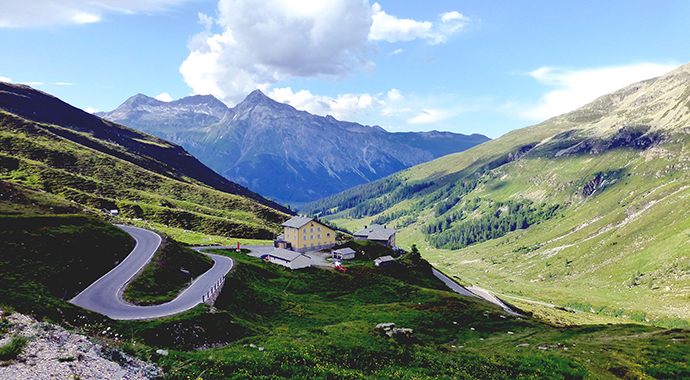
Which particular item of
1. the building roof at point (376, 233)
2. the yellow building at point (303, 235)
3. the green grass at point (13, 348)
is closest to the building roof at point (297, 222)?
the yellow building at point (303, 235)

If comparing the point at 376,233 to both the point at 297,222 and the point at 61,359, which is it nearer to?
the point at 297,222

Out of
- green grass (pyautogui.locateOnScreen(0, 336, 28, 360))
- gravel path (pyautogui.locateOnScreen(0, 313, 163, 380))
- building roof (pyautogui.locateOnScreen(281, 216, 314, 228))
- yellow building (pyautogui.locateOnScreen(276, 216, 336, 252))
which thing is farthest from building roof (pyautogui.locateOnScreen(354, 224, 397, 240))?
green grass (pyautogui.locateOnScreen(0, 336, 28, 360))

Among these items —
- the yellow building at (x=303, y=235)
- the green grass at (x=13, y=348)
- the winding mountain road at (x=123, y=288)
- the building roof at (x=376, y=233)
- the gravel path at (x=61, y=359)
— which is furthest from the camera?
the building roof at (x=376, y=233)

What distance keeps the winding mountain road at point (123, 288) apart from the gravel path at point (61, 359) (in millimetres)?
13789

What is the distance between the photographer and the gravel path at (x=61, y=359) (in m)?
18.4

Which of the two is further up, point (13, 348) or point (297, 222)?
point (13, 348)

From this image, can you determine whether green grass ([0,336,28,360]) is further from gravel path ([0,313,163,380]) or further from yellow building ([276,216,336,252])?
yellow building ([276,216,336,252])

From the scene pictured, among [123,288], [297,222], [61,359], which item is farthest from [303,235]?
[61,359]

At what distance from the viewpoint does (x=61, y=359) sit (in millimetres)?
19859

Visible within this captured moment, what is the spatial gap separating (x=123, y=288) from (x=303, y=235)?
70.6 m

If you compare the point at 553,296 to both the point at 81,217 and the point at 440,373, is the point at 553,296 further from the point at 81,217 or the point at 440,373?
the point at 81,217

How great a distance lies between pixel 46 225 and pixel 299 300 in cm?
4187

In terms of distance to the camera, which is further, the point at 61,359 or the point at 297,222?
the point at 297,222

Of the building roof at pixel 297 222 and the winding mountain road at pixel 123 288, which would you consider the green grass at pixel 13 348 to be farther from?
the building roof at pixel 297 222
